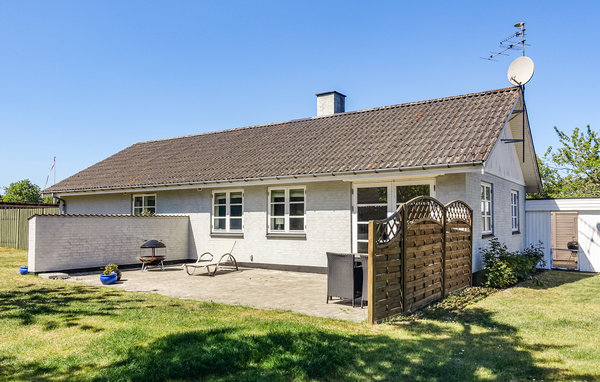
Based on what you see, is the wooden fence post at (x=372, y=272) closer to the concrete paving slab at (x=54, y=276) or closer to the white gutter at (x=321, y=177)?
the white gutter at (x=321, y=177)

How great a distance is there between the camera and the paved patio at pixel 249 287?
8.52 metres

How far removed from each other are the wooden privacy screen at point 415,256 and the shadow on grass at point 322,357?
42.7 inches

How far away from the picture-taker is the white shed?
1554 cm

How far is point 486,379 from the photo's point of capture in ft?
15.4

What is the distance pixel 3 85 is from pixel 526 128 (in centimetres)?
2104

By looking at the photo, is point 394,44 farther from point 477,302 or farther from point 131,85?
point 131,85

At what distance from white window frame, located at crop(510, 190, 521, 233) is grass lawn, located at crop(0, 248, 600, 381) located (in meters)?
7.59

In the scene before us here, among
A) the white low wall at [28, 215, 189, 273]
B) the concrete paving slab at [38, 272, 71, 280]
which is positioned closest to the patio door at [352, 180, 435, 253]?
the white low wall at [28, 215, 189, 273]

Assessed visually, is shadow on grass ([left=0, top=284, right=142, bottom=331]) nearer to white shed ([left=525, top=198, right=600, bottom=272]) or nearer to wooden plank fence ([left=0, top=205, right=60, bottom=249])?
wooden plank fence ([left=0, top=205, right=60, bottom=249])

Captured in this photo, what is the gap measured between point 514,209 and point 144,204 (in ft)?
50.3

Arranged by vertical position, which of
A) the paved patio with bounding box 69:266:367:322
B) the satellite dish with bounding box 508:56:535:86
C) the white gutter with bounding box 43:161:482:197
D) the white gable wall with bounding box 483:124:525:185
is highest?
the satellite dish with bounding box 508:56:535:86

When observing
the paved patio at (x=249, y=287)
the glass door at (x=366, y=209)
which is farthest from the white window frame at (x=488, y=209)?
the paved patio at (x=249, y=287)

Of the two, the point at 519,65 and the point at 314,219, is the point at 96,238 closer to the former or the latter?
the point at 314,219

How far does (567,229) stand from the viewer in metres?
19.7
